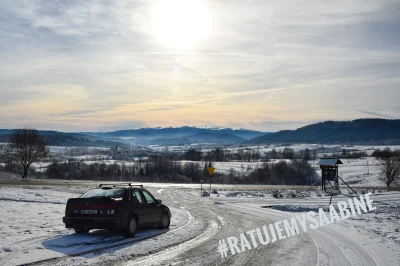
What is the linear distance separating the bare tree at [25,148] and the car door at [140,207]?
56193mm

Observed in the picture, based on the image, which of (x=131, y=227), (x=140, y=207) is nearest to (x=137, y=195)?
(x=140, y=207)

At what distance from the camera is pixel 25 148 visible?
6531cm

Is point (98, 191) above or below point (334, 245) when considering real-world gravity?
above

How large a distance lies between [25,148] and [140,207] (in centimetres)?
5815

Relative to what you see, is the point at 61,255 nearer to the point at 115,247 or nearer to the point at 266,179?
the point at 115,247

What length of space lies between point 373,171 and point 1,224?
95224 mm

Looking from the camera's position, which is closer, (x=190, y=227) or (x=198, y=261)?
(x=198, y=261)

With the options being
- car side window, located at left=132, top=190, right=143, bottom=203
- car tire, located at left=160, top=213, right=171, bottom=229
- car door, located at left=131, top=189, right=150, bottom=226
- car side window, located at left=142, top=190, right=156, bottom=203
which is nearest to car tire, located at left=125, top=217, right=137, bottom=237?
car door, located at left=131, top=189, right=150, bottom=226

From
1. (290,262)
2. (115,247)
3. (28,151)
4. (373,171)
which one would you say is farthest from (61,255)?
(373,171)

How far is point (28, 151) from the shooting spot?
65.4 m

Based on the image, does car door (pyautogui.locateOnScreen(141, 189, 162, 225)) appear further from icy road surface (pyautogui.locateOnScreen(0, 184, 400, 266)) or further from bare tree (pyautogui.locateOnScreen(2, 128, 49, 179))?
bare tree (pyautogui.locateOnScreen(2, 128, 49, 179))

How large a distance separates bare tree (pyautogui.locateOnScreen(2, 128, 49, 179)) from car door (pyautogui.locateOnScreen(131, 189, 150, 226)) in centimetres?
5619

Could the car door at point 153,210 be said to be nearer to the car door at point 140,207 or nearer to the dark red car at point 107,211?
the car door at point 140,207

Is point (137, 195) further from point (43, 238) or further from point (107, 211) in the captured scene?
point (43, 238)
